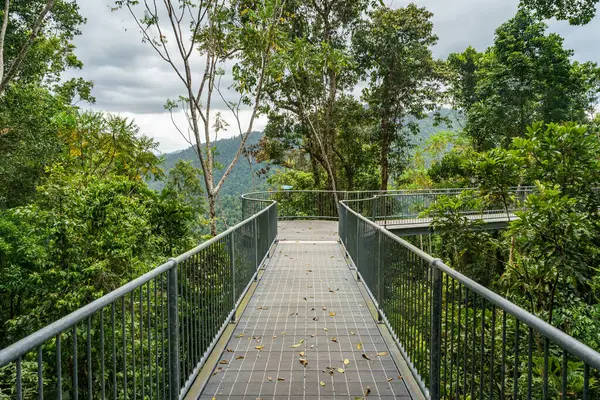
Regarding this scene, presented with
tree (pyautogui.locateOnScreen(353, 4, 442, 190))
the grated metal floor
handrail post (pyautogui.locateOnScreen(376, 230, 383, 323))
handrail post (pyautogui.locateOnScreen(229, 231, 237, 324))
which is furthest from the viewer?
tree (pyautogui.locateOnScreen(353, 4, 442, 190))

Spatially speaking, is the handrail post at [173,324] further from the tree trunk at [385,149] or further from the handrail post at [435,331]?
the tree trunk at [385,149]

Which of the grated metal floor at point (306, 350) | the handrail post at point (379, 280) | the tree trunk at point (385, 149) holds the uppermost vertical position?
the tree trunk at point (385, 149)

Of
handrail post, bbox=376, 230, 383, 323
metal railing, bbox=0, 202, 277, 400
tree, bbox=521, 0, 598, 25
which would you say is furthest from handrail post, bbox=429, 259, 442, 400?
tree, bbox=521, 0, 598, 25

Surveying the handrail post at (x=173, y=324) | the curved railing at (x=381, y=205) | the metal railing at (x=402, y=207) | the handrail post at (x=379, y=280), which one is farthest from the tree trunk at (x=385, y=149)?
the handrail post at (x=173, y=324)

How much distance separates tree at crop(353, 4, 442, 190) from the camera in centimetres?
2288

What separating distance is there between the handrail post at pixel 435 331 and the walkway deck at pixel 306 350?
0.51 m

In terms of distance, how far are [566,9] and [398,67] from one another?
8.36 meters

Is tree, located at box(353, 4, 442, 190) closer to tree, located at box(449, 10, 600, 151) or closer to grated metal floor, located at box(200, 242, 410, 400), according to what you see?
tree, located at box(449, 10, 600, 151)

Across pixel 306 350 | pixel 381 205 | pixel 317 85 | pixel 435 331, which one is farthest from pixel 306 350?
pixel 317 85

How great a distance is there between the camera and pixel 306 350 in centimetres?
495

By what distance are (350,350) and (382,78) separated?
21773mm

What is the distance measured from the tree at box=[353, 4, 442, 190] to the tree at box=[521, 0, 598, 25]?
607 centimetres

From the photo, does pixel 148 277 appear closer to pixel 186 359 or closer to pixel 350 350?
pixel 186 359

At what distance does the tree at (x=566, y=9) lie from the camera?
1652 cm
